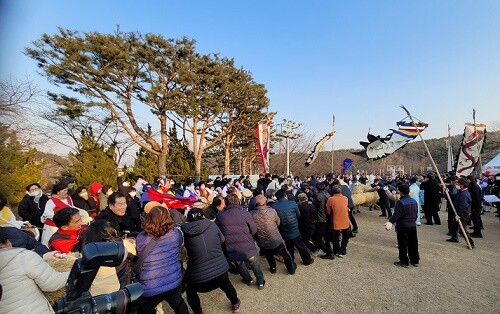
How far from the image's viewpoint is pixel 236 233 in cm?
464

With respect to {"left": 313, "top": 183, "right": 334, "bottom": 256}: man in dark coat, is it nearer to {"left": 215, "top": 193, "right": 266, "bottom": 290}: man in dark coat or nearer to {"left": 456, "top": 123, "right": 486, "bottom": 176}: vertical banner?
{"left": 215, "top": 193, "right": 266, "bottom": 290}: man in dark coat

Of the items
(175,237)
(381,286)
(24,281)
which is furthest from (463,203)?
(24,281)

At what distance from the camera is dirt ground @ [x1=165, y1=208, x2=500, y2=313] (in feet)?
13.9

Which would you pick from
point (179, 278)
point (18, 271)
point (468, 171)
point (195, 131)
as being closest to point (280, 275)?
point (179, 278)

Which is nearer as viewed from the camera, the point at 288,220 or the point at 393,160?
the point at 288,220

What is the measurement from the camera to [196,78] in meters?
18.6

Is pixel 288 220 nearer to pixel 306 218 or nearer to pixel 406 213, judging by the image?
pixel 306 218

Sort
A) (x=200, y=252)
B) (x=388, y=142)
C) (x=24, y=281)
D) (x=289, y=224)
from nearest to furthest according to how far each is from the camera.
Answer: (x=24, y=281)
(x=200, y=252)
(x=289, y=224)
(x=388, y=142)

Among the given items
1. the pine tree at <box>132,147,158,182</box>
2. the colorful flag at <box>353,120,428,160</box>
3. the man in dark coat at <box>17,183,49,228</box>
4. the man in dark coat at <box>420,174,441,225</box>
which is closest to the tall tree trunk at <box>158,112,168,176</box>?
the pine tree at <box>132,147,158,182</box>

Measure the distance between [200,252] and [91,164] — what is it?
15149 mm

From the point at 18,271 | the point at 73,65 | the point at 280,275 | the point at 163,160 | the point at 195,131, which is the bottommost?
the point at 280,275

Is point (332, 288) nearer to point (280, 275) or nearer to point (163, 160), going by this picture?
point (280, 275)

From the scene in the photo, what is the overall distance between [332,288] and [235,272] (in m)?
1.81

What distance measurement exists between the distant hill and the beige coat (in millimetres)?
35260
